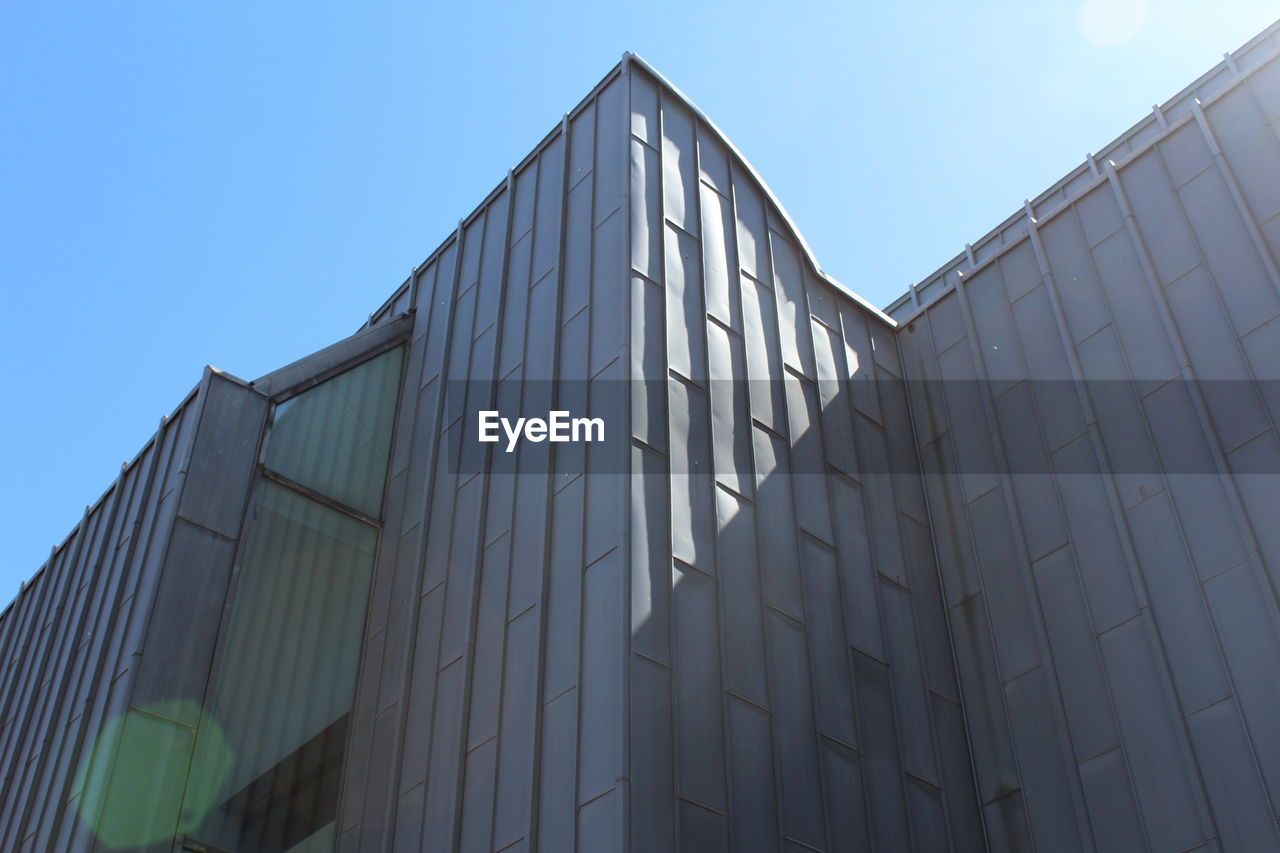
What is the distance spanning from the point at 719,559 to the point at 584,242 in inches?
235

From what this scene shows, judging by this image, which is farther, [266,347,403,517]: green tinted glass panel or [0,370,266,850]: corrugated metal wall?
[266,347,403,517]: green tinted glass panel

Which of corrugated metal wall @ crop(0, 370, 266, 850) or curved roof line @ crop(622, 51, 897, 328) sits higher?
curved roof line @ crop(622, 51, 897, 328)

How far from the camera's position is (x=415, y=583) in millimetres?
17469

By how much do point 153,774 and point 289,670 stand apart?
8.39 ft

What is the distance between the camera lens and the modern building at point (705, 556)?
13.8m

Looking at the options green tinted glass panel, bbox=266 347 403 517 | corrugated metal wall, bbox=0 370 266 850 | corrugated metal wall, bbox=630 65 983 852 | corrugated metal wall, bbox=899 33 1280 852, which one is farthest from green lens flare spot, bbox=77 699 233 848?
corrugated metal wall, bbox=899 33 1280 852

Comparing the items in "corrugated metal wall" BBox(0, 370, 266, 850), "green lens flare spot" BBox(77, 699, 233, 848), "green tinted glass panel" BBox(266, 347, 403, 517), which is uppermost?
"green tinted glass panel" BBox(266, 347, 403, 517)

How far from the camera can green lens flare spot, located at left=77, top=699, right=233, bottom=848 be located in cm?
1426

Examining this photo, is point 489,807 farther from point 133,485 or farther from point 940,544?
point 133,485

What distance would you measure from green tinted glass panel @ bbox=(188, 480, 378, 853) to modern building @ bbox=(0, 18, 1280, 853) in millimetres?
50

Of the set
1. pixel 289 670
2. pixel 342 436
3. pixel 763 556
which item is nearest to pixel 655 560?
pixel 763 556

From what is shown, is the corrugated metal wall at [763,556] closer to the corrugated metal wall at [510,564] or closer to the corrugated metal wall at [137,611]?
the corrugated metal wall at [510,564]

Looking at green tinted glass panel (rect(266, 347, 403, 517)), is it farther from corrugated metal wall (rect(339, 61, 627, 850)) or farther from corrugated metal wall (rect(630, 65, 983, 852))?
corrugated metal wall (rect(630, 65, 983, 852))

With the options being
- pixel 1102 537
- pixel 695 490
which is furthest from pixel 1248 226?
pixel 695 490
